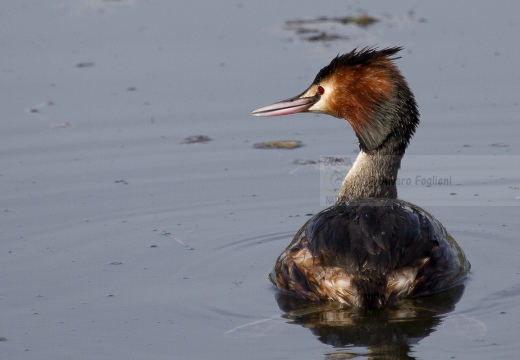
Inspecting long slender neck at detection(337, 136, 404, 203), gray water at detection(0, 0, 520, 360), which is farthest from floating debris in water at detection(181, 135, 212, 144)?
long slender neck at detection(337, 136, 404, 203)

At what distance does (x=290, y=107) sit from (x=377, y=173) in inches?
33.2

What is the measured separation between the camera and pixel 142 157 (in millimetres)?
9500

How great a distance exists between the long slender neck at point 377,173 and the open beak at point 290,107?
1.87 feet

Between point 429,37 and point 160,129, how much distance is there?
11.1 ft

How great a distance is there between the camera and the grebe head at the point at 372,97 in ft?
24.5

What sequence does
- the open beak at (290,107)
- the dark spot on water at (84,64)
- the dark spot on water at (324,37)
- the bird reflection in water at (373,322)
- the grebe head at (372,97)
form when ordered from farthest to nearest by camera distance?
the dark spot on water at (324,37)
the dark spot on water at (84,64)
the open beak at (290,107)
the grebe head at (372,97)
the bird reflection in water at (373,322)

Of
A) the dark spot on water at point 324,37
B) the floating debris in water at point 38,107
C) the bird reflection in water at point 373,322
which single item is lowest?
the bird reflection in water at point 373,322

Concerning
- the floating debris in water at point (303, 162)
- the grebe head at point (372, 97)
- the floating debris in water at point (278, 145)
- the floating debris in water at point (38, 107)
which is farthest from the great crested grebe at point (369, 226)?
the floating debris in water at point (38, 107)

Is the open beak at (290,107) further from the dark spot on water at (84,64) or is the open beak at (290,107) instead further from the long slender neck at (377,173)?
the dark spot on water at (84,64)

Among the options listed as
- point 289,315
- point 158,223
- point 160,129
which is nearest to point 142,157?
point 160,129

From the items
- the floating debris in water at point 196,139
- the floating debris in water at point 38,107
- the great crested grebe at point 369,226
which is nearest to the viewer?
the great crested grebe at point 369,226

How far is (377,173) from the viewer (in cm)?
761

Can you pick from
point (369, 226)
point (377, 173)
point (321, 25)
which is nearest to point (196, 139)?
point (377, 173)

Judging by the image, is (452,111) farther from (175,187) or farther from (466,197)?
(175,187)
